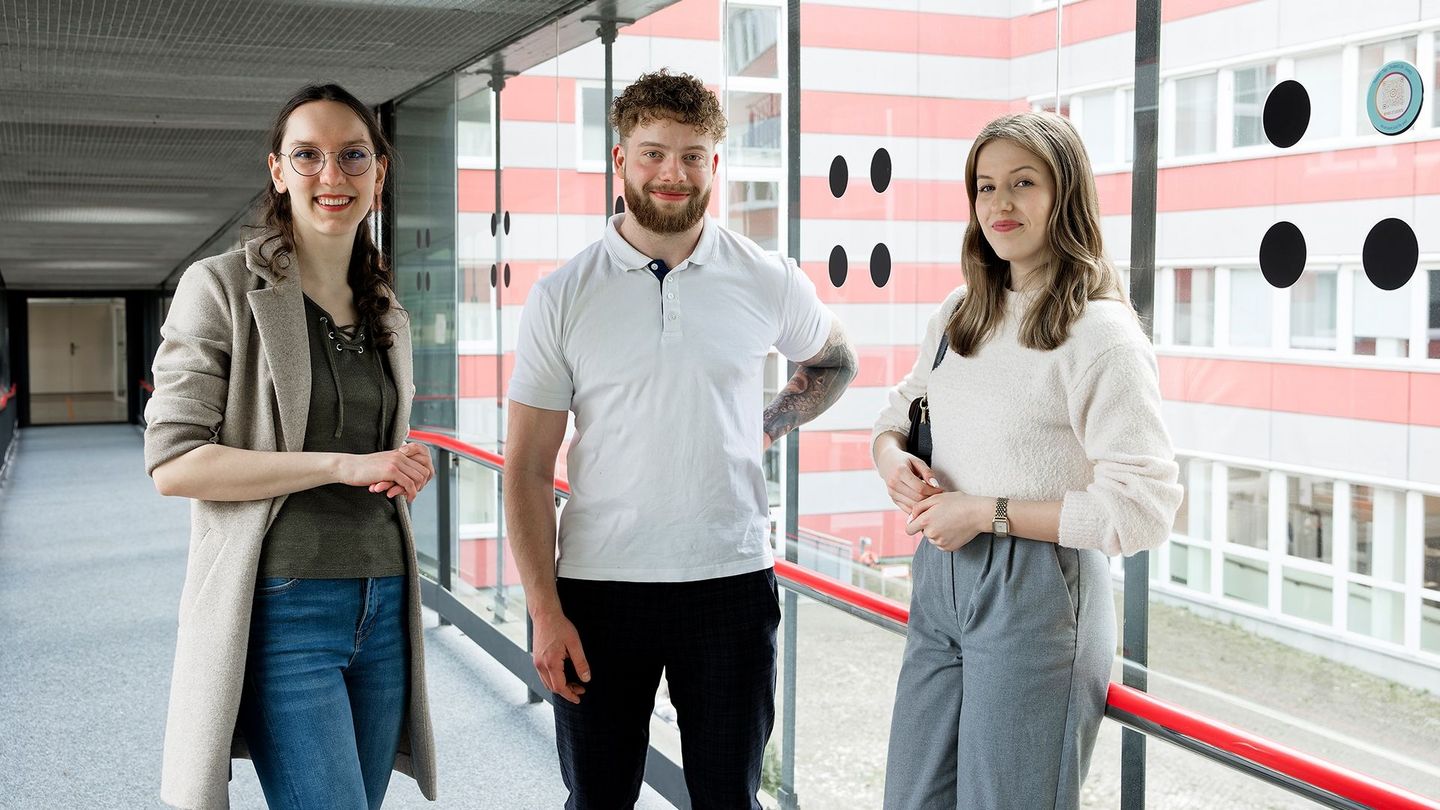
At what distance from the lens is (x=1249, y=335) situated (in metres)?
1.64

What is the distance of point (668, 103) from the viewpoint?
6.03 ft

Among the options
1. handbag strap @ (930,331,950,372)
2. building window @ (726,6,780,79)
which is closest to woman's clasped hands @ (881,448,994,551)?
handbag strap @ (930,331,950,372)

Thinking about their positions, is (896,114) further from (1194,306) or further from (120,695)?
(120,695)

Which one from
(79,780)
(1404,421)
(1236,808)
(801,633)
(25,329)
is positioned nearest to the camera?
(1404,421)

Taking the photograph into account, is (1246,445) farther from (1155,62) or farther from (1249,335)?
(1155,62)

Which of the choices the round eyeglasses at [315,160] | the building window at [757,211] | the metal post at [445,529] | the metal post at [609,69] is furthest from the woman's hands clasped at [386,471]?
the metal post at [445,529]

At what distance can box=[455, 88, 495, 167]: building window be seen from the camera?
505cm

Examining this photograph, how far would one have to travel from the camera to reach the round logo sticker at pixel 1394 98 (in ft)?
4.56

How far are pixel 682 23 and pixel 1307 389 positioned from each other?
7.81ft

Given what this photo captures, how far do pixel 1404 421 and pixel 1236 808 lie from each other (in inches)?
25.5

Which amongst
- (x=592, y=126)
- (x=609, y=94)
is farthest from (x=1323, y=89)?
(x=592, y=126)

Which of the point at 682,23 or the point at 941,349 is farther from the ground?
the point at 682,23

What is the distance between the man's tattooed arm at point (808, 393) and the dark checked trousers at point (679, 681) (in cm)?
35

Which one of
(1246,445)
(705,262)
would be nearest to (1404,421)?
(1246,445)
